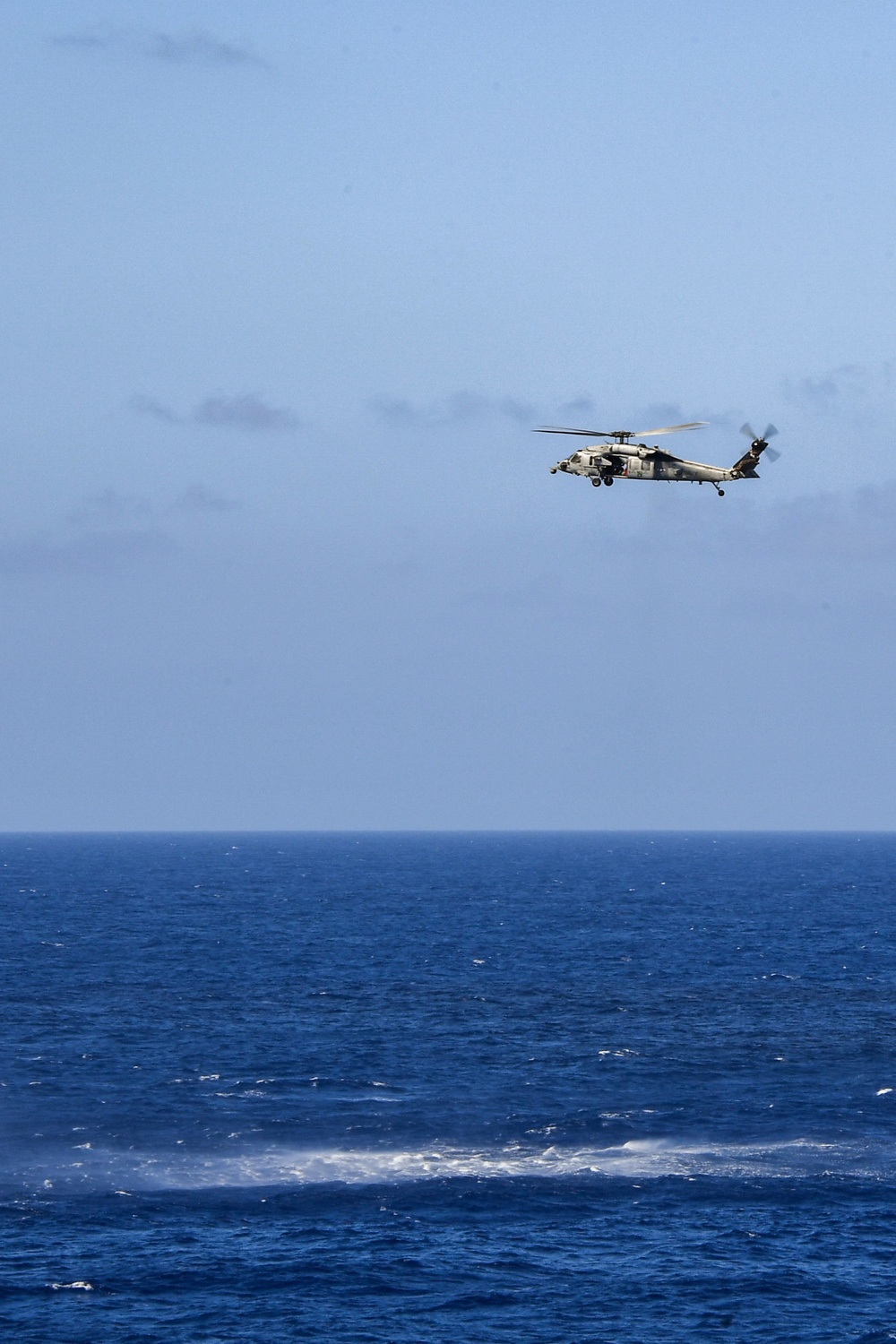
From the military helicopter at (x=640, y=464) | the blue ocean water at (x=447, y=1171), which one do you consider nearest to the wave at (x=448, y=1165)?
the blue ocean water at (x=447, y=1171)

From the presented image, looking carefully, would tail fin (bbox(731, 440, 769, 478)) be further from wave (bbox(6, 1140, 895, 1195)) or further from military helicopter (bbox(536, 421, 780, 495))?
wave (bbox(6, 1140, 895, 1195))

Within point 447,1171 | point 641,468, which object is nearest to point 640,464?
point 641,468

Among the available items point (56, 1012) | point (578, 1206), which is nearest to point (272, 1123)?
point (578, 1206)

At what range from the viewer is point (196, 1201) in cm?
9875

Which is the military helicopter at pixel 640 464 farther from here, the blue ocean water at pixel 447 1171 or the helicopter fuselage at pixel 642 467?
the blue ocean water at pixel 447 1171

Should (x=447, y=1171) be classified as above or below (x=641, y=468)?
below

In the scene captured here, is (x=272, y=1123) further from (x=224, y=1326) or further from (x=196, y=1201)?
(x=224, y=1326)

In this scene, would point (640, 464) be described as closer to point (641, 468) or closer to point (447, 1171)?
point (641, 468)

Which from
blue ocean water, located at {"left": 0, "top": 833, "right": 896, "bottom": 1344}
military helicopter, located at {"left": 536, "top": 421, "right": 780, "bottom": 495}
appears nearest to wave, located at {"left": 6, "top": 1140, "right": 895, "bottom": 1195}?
blue ocean water, located at {"left": 0, "top": 833, "right": 896, "bottom": 1344}

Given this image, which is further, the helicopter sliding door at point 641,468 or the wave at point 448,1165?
the wave at point 448,1165

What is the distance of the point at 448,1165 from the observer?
106 metres

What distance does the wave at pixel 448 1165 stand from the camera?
103 metres

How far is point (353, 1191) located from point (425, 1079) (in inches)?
1169

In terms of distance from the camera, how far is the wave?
339ft
